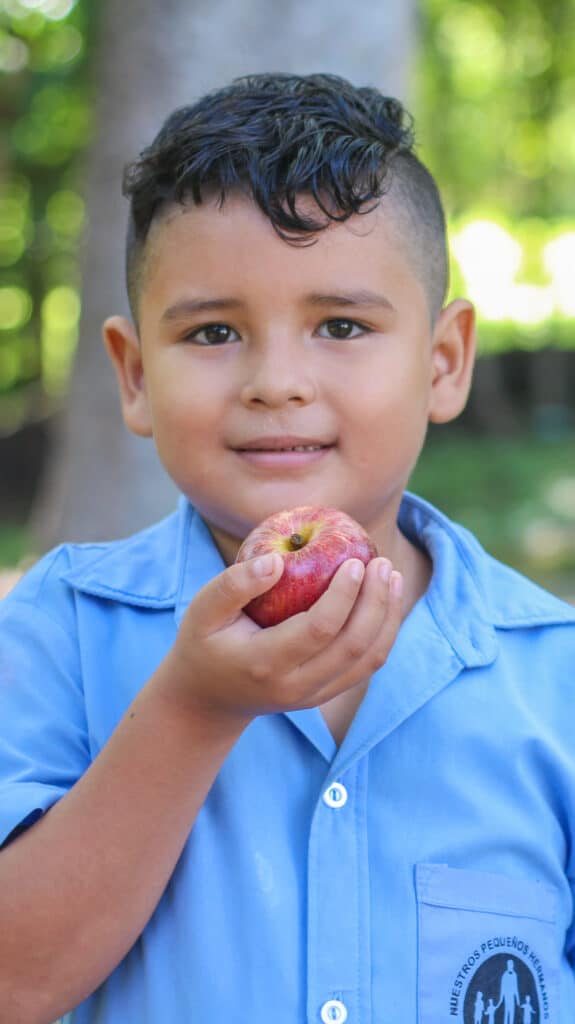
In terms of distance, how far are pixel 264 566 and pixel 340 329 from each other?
0.57 meters

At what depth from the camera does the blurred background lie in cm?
444

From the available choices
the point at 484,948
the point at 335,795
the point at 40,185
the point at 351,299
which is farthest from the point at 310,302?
the point at 40,185

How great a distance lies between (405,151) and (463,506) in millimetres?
9016

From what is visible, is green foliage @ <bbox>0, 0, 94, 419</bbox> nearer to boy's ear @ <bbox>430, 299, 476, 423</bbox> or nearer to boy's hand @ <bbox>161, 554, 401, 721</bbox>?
boy's ear @ <bbox>430, 299, 476, 423</bbox>

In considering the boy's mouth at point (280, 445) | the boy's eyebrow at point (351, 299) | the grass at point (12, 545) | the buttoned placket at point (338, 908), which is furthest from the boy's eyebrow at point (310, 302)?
the grass at point (12, 545)

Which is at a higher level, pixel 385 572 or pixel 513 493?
pixel 385 572

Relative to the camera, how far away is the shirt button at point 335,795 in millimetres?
1731

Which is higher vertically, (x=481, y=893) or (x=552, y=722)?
(x=552, y=722)

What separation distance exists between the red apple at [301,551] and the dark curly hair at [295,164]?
43 centimetres

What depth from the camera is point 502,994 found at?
1747 mm

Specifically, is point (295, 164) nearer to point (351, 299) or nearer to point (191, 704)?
point (351, 299)

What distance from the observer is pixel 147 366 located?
200cm

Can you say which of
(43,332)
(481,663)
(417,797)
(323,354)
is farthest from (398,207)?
(43,332)

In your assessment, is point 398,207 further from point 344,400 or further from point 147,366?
point 147,366
